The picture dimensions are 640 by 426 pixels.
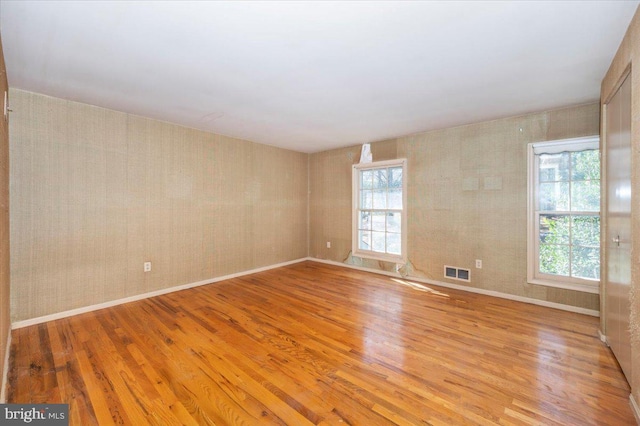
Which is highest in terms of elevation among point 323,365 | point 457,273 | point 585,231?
point 585,231

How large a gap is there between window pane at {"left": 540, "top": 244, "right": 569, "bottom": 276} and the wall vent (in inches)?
33.1

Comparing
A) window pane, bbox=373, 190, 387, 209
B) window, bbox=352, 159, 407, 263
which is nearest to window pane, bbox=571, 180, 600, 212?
window, bbox=352, 159, 407, 263

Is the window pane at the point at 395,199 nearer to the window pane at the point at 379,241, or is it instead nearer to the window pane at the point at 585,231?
the window pane at the point at 379,241

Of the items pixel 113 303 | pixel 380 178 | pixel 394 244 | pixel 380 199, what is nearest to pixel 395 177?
pixel 380 178

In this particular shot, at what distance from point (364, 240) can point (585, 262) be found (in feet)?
9.87

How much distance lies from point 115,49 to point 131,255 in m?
2.45

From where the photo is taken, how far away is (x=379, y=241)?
16.4 ft

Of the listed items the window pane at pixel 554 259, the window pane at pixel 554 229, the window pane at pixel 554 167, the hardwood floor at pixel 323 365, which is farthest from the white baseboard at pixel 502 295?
the window pane at pixel 554 167

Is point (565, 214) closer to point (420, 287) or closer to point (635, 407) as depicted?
point (420, 287)

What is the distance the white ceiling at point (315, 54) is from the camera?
164cm

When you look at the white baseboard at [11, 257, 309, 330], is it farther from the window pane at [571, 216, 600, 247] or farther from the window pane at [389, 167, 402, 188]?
the window pane at [571, 216, 600, 247]

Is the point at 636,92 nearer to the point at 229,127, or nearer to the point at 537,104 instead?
the point at 537,104

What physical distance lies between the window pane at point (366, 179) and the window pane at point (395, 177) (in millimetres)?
415

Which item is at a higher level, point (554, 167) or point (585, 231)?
point (554, 167)
